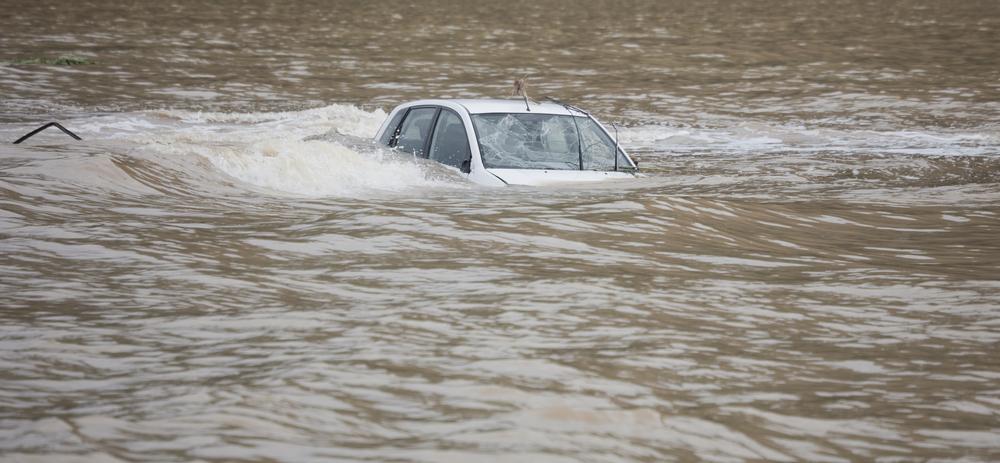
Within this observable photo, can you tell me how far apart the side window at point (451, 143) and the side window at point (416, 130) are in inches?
5.7

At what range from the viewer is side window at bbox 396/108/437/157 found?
11.4 metres

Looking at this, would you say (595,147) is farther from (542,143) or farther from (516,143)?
(516,143)

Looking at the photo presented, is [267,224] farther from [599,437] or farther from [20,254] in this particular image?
[599,437]

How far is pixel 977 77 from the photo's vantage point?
2541cm

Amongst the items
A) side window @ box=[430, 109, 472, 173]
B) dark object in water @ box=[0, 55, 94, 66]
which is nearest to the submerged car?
side window @ box=[430, 109, 472, 173]

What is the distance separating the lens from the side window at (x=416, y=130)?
11.4 meters

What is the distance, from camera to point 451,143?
433 inches

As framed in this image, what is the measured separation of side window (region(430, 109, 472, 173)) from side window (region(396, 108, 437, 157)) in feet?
0.48

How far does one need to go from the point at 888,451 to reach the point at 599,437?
101cm

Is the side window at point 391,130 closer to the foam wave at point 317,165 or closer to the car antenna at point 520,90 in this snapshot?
the foam wave at point 317,165

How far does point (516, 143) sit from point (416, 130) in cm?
112

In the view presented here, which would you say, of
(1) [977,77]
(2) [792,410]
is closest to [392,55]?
(1) [977,77]

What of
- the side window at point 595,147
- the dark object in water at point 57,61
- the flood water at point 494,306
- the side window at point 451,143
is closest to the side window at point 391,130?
the flood water at point 494,306

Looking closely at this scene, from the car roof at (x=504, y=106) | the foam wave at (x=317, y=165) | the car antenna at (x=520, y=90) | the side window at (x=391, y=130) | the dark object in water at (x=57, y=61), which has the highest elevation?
the car antenna at (x=520, y=90)
